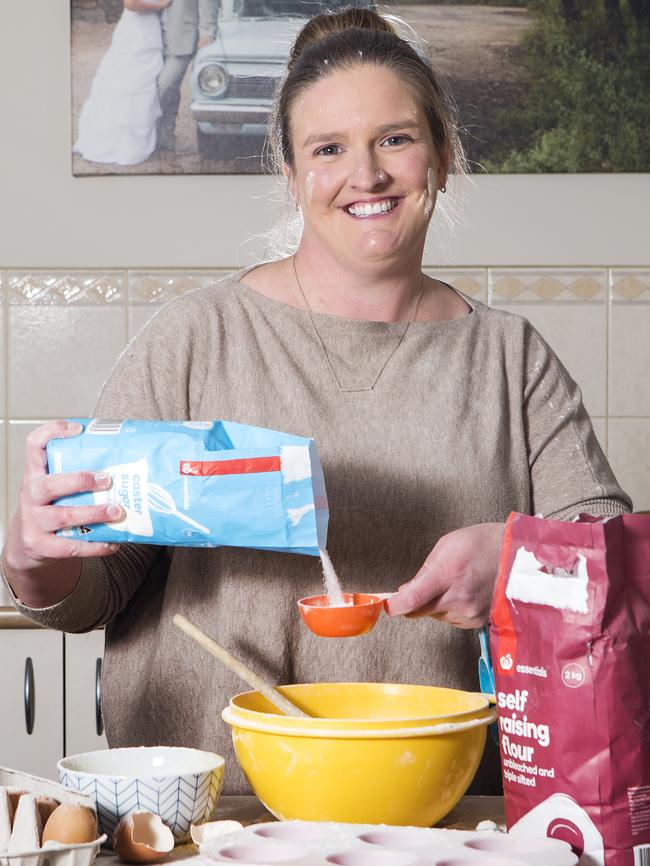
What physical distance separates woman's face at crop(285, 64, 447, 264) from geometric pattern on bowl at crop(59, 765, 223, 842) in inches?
27.3

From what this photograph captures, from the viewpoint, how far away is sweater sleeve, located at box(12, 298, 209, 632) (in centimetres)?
113

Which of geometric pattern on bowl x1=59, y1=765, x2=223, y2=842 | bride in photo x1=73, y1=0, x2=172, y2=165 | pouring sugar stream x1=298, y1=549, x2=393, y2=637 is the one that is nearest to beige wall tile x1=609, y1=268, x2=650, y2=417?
bride in photo x1=73, y1=0, x2=172, y2=165

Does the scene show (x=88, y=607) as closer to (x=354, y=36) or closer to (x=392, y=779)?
(x=392, y=779)

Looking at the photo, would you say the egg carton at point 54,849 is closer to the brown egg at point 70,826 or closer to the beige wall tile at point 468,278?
the brown egg at point 70,826

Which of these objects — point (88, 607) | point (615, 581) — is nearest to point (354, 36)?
point (88, 607)

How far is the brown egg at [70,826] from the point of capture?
68cm

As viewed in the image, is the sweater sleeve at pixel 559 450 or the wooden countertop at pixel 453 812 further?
the sweater sleeve at pixel 559 450

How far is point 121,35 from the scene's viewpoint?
7.92 feet

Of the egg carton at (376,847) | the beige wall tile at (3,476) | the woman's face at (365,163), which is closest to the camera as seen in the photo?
the egg carton at (376,847)

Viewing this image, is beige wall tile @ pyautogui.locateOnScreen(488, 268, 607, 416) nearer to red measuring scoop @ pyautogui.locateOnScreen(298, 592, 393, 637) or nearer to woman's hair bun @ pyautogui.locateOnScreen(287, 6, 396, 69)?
woman's hair bun @ pyautogui.locateOnScreen(287, 6, 396, 69)

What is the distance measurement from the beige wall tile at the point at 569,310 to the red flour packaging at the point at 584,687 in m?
1.75

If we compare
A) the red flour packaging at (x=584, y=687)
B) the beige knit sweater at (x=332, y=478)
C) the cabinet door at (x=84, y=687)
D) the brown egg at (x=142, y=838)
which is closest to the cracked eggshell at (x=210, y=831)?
the brown egg at (x=142, y=838)

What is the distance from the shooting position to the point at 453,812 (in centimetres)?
90

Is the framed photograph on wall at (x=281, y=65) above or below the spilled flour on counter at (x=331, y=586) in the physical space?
above
